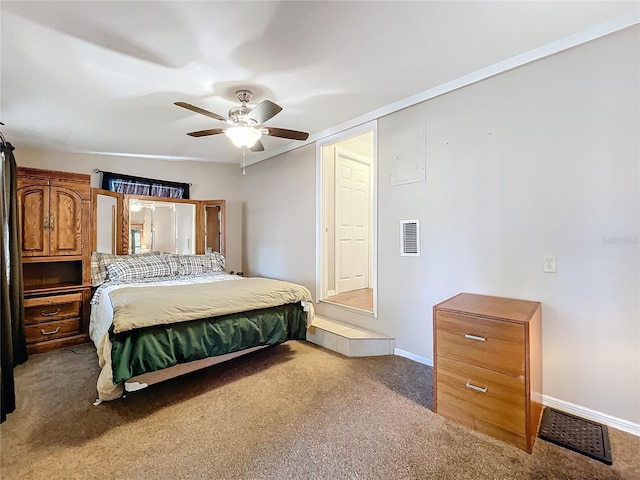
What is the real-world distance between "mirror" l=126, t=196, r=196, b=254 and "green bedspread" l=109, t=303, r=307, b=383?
241 cm

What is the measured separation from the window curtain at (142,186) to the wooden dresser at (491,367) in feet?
13.8

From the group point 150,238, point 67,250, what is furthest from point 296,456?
point 150,238

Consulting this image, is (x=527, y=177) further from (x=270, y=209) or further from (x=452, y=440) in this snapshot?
(x=270, y=209)

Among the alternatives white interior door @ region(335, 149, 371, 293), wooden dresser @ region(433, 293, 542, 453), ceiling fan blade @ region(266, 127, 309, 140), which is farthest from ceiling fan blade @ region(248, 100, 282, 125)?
white interior door @ region(335, 149, 371, 293)

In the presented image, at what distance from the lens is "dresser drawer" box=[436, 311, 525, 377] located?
5.66 feet

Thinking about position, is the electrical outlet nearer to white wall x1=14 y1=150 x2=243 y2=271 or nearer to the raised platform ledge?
the raised platform ledge

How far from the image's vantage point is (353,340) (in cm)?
305

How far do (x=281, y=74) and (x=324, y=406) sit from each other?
8.30 feet

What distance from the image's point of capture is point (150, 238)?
4.33 meters

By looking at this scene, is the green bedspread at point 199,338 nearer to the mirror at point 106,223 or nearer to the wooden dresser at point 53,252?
the wooden dresser at point 53,252

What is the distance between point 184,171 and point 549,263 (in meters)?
4.83

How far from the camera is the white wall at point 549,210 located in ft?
6.16

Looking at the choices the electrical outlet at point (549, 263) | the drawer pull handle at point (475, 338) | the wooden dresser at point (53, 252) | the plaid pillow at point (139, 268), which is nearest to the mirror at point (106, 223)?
the wooden dresser at point (53, 252)

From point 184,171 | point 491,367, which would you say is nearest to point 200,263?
point 184,171
